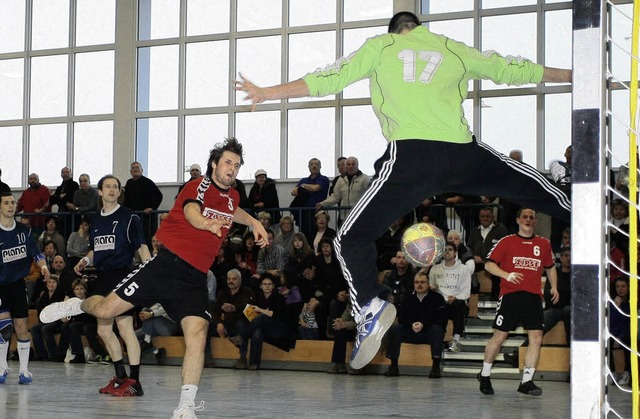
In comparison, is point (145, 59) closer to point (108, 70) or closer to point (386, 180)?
point (108, 70)

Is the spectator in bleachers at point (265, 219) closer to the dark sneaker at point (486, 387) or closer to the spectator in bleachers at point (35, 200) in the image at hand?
the spectator in bleachers at point (35, 200)

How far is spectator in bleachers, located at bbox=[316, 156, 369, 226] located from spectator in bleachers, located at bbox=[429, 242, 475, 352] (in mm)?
3378

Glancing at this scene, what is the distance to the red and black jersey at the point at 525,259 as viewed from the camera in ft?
34.1

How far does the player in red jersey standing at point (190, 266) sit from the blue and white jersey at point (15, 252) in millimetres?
3882

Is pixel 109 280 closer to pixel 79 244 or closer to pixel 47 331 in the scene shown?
pixel 47 331

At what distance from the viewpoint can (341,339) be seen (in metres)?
13.9

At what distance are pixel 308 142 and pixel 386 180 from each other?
51.9 feet

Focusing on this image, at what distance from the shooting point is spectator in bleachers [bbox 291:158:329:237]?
706 inches

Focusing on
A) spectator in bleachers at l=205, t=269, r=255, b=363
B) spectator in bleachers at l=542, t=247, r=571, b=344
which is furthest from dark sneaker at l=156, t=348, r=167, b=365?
spectator in bleachers at l=542, t=247, r=571, b=344

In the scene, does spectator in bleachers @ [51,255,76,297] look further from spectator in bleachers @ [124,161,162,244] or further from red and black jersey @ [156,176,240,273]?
red and black jersey @ [156,176,240,273]

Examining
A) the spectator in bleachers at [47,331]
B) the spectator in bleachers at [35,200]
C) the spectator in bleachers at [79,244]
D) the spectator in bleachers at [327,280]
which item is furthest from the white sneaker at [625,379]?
the spectator in bleachers at [35,200]

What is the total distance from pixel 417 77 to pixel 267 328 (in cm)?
969

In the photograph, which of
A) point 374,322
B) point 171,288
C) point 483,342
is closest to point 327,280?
point 483,342

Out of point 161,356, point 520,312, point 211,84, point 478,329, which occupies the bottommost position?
point 161,356
